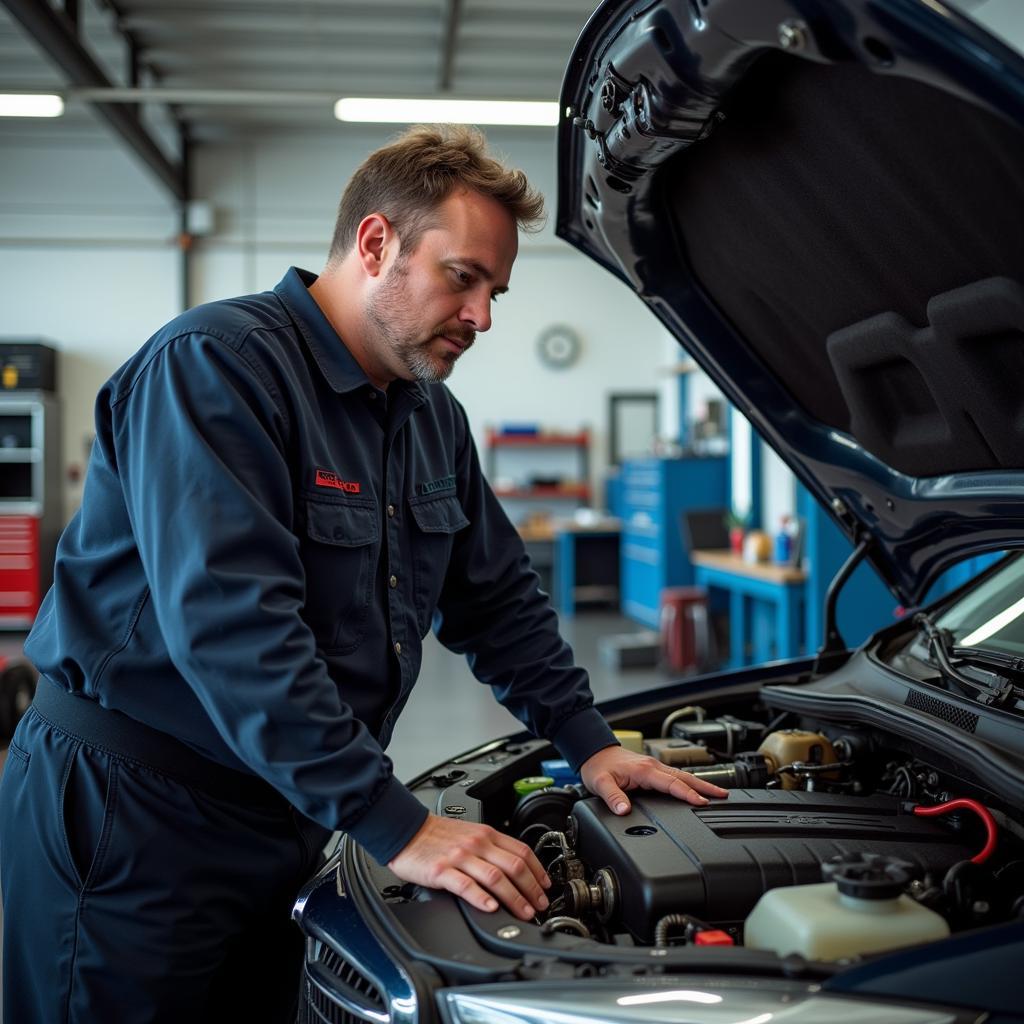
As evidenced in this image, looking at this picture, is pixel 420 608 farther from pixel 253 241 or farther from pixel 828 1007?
pixel 253 241

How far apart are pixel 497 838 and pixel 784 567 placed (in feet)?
13.0

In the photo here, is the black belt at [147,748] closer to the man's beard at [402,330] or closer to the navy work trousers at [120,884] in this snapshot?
the navy work trousers at [120,884]

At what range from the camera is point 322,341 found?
4.26ft

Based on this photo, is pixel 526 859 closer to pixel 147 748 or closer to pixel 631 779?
pixel 631 779

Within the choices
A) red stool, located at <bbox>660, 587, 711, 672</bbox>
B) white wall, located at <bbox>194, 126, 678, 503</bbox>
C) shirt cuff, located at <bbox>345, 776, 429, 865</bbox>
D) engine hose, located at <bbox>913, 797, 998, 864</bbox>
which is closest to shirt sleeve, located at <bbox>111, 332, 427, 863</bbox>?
shirt cuff, located at <bbox>345, 776, 429, 865</bbox>

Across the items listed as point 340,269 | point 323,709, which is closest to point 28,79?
point 340,269

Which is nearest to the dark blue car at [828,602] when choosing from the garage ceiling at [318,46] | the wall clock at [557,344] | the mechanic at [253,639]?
the mechanic at [253,639]

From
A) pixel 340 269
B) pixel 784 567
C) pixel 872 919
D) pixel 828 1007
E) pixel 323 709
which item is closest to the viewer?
pixel 828 1007

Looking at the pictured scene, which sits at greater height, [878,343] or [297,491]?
[878,343]

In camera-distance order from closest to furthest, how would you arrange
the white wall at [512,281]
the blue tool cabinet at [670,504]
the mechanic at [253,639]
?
the mechanic at [253,639] < the blue tool cabinet at [670,504] < the white wall at [512,281]

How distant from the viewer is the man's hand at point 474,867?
103cm

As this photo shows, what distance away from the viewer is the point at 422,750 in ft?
12.9

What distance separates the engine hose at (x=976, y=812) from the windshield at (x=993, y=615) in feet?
1.00

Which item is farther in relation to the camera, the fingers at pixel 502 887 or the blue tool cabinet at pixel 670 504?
the blue tool cabinet at pixel 670 504
